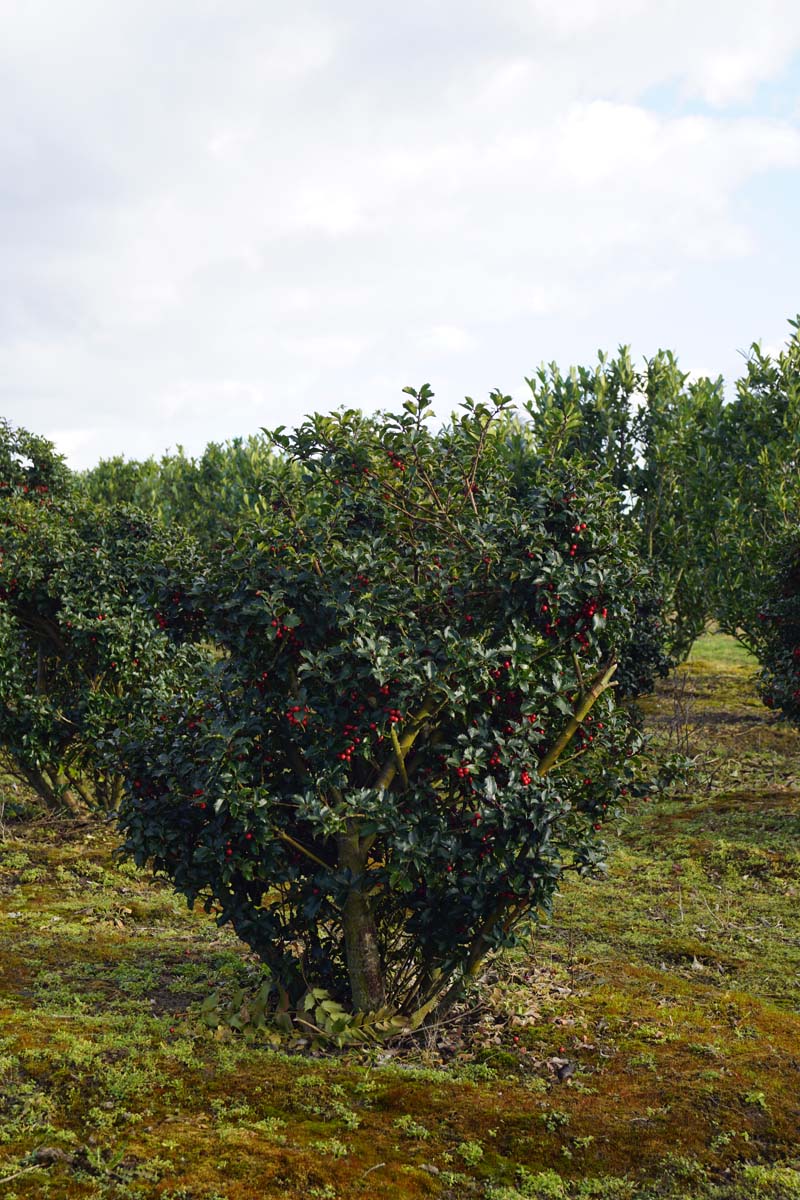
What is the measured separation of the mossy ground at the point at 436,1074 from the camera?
17.7 ft

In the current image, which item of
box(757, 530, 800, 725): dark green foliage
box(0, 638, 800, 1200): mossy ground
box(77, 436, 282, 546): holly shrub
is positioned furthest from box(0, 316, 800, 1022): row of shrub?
box(77, 436, 282, 546): holly shrub

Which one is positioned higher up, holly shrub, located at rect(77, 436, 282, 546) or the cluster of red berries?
holly shrub, located at rect(77, 436, 282, 546)

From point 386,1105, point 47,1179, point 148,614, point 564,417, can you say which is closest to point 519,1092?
point 386,1105

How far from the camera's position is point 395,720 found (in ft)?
22.1

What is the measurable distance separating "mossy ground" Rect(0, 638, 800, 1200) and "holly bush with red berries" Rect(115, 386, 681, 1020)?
987 millimetres

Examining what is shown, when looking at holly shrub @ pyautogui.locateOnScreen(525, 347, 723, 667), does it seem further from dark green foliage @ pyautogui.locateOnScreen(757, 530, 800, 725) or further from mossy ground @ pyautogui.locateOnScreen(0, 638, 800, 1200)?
mossy ground @ pyautogui.locateOnScreen(0, 638, 800, 1200)

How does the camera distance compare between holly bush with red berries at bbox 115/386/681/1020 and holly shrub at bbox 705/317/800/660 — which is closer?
holly bush with red berries at bbox 115/386/681/1020

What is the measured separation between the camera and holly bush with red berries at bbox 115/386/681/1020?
6793 mm

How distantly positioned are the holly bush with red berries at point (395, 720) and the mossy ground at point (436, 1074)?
0.99 meters

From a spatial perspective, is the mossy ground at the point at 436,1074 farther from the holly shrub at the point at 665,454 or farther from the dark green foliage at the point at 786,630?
the holly shrub at the point at 665,454

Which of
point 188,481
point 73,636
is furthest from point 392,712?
point 188,481

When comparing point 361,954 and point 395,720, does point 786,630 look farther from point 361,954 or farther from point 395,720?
point 395,720

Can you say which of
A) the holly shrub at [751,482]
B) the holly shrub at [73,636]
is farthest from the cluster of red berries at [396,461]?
the holly shrub at [751,482]

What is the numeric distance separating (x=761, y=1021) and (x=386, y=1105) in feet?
12.2
